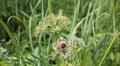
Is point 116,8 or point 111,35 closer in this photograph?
point 111,35

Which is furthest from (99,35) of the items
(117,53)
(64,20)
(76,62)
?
(64,20)

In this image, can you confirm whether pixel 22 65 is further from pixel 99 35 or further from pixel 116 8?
pixel 116 8

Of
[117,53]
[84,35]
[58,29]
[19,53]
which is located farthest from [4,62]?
[117,53]

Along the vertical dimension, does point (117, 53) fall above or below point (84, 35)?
below

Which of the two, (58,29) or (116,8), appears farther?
(116,8)

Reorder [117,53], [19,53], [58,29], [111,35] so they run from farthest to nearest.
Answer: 1. [117,53]
2. [111,35]
3. [19,53]
4. [58,29]

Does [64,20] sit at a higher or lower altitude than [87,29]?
higher

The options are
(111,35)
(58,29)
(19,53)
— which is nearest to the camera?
(58,29)

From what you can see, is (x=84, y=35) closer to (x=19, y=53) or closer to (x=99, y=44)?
(x=99, y=44)

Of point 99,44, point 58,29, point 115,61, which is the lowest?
point 115,61
